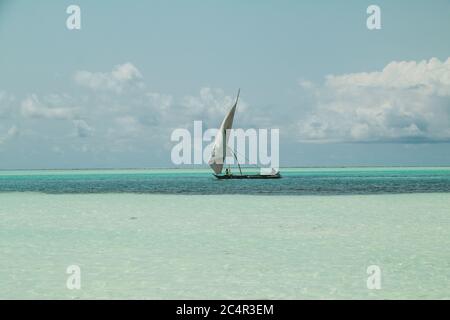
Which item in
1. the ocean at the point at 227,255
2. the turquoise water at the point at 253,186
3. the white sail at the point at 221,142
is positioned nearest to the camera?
the ocean at the point at 227,255

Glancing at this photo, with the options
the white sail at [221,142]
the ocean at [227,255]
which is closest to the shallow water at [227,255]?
the ocean at [227,255]

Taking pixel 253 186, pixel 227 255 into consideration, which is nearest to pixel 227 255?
pixel 227 255

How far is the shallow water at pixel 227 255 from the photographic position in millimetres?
9328

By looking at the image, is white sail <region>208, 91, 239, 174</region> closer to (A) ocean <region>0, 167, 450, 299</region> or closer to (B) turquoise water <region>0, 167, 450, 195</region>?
(B) turquoise water <region>0, 167, 450, 195</region>

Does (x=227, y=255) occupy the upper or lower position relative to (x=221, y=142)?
lower

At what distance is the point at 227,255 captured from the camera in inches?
492

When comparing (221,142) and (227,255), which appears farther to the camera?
(221,142)

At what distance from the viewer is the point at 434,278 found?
997cm

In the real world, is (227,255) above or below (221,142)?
below

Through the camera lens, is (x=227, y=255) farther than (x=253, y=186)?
Result: No

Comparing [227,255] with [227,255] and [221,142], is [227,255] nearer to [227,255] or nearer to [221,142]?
[227,255]

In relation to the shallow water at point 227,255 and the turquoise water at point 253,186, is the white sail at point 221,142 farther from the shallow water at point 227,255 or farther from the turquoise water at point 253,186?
the shallow water at point 227,255

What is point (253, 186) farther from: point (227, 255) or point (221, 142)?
point (227, 255)
